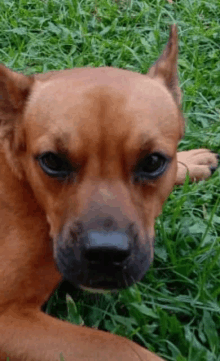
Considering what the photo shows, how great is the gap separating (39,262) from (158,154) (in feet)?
2.89

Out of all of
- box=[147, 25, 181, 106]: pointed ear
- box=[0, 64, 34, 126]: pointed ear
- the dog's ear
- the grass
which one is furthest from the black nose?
box=[147, 25, 181, 106]: pointed ear

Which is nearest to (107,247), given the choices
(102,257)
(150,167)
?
(102,257)

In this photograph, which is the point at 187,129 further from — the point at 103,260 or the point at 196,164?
the point at 103,260

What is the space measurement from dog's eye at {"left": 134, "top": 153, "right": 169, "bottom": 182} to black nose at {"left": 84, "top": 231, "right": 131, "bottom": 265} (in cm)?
38

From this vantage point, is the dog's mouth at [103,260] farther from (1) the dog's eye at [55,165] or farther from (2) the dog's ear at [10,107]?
(2) the dog's ear at [10,107]

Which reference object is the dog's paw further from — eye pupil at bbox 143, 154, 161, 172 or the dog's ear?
the dog's ear

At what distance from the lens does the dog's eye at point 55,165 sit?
115 inches

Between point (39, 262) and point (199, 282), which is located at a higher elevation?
point (39, 262)

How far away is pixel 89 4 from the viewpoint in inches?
245

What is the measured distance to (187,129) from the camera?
194 inches

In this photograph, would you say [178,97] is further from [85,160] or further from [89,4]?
[89,4]

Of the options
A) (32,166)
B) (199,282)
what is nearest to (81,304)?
(199,282)

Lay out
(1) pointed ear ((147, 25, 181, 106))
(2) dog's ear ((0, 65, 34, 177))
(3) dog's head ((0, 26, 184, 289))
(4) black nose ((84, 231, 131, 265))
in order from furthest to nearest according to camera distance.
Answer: (1) pointed ear ((147, 25, 181, 106))
(2) dog's ear ((0, 65, 34, 177))
(3) dog's head ((0, 26, 184, 289))
(4) black nose ((84, 231, 131, 265))

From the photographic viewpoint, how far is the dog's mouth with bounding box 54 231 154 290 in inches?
107
